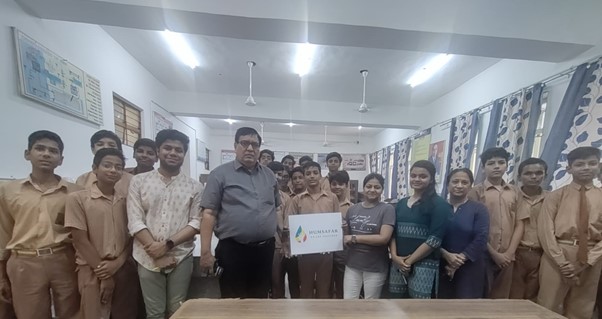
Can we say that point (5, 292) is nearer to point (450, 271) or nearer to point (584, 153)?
point (450, 271)

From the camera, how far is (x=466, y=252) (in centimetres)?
161

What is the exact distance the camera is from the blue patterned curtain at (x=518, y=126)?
2.71m

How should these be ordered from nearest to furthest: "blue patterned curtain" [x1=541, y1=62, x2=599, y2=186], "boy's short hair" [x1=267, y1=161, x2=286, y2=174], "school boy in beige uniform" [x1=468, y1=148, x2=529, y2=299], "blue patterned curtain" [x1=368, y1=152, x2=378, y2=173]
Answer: "school boy in beige uniform" [x1=468, y1=148, x2=529, y2=299] → "blue patterned curtain" [x1=541, y1=62, x2=599, y2=186] → "boy's short hair" [x1=267, y1=161, x2=286, y2=174] → "blue patterned curtain" [x1=368, y1=152, x2=378, y2=173]

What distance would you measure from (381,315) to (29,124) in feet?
8.88

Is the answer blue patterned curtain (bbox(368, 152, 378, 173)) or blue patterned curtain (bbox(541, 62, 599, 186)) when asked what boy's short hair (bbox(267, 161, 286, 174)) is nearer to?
blue patterned curtain (bbox(541, 62, 599, 186))

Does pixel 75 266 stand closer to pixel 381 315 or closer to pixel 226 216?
pixel 226 216

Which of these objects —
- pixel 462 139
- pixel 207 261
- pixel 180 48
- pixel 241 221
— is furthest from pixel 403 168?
pixel 207 261

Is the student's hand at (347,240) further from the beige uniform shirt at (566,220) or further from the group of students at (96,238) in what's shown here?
the beige uniform shirt at (566,220)

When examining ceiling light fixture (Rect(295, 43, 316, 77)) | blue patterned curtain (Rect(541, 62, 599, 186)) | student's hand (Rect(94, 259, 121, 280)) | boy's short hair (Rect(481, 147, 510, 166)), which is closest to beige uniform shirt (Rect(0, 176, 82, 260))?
student's hand (Rect(94, 259, 121, 280))

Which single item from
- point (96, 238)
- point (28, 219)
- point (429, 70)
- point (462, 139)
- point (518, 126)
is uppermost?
point (429, 70)

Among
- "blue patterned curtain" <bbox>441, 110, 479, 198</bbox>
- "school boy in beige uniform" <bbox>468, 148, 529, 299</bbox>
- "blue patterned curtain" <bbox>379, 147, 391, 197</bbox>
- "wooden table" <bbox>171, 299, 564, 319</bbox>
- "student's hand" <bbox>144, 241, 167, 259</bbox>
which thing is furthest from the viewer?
"blue patterned curtain" <bbox>379, 147, 391, 197</bbox>

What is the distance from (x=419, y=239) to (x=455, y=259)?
0.92ft

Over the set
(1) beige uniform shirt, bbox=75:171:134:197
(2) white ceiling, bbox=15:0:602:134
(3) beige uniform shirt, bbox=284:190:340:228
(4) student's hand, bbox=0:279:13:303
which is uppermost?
(2) white ceiling, bbox=15:0:602:134

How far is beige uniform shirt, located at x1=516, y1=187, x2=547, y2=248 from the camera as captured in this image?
1878 millimetres
